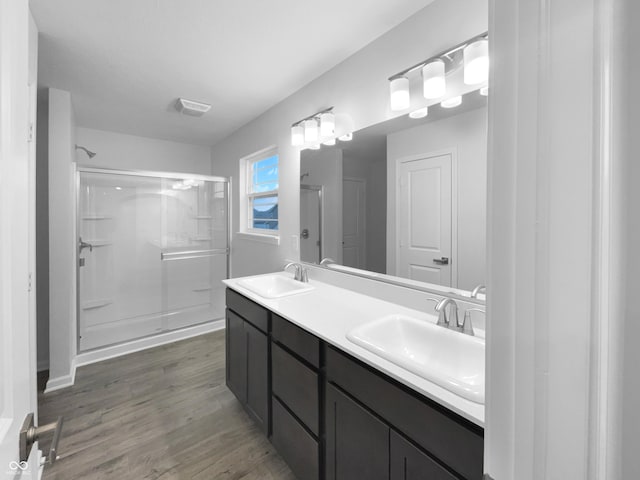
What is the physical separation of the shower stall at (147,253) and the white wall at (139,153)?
0.42 metres

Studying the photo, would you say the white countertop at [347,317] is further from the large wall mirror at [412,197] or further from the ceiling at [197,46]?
the ceiling at [197,46]

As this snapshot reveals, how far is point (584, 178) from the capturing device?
338 millimetres

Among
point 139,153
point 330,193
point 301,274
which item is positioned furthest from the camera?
point 139,153

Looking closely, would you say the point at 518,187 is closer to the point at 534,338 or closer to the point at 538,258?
the point at 538,258

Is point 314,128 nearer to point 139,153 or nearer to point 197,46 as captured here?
point 197,46

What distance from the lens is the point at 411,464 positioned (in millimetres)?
910

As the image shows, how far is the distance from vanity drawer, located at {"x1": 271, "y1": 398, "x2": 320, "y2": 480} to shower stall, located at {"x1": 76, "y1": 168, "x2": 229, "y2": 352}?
2.30 metres

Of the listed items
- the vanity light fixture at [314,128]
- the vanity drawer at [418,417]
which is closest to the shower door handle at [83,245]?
the vanity light fixture at [314,128]

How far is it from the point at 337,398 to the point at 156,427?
146 centimetres

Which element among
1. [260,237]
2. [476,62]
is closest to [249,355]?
[260,237]

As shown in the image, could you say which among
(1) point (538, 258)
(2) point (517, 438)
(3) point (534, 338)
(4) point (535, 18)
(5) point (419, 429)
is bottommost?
(5) point (419, 429)

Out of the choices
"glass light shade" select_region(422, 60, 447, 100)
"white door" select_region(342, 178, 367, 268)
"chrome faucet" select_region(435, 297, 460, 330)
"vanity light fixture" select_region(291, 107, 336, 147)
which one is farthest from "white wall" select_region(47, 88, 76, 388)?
"chrome faucet" select_region(435, 297, 460, 330)

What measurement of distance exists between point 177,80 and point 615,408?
2.82 meters

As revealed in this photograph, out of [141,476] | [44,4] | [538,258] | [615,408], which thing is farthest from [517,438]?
[44,4]
